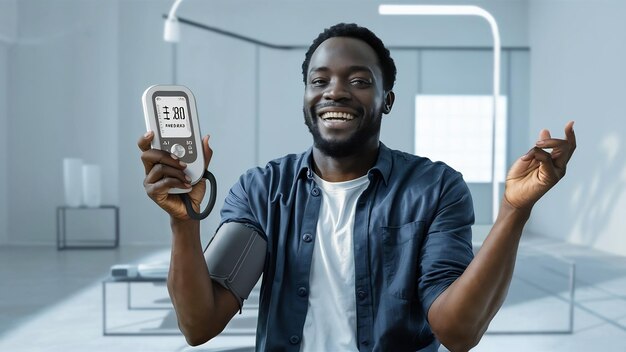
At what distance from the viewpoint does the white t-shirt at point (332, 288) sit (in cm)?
107

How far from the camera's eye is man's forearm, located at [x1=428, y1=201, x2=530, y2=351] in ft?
3.01

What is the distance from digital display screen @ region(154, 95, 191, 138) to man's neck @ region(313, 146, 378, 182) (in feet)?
1.02

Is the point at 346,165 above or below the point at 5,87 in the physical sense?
below

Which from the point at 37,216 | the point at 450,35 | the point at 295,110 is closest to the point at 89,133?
the point at 37,216

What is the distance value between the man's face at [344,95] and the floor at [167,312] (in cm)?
116

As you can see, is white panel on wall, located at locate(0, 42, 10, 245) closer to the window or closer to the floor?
the floor

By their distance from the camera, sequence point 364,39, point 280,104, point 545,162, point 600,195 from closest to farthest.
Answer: point 545,162, point 364,39, point 600,195, point 280,104

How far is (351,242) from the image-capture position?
1.11m

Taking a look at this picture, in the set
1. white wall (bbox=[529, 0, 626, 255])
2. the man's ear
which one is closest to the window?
white wall (bbox=[529, 0, 626, 255])

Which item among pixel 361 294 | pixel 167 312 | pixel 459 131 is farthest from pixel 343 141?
pixel 459 131

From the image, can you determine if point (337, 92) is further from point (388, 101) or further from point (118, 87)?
point (118, 87)

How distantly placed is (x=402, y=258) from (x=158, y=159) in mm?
433

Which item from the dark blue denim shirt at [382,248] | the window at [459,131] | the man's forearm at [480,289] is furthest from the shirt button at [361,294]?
the window at [459,131]

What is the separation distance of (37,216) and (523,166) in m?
7.42
